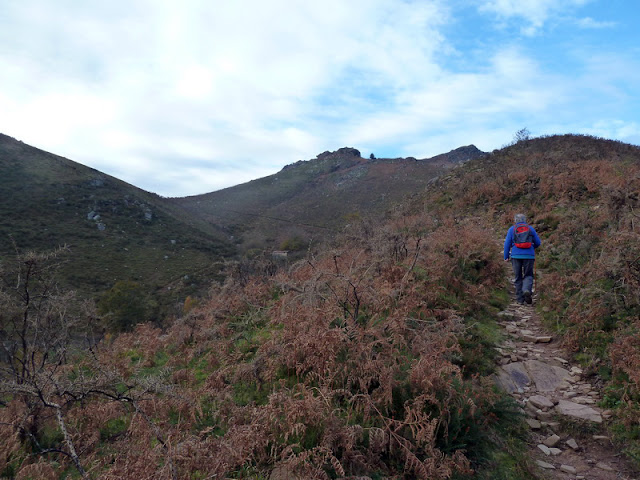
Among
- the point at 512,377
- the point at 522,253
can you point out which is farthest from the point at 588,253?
the point at 512,377

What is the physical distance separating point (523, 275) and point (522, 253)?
0.52m

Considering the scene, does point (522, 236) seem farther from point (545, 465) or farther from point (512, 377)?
point (545, 465)

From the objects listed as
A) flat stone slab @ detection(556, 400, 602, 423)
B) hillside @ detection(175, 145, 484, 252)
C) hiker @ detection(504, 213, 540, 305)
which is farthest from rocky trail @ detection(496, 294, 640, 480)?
hillside @ detection(175, 145, 484, 252)

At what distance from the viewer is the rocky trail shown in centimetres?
311

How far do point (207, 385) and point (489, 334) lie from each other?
420 centimetres

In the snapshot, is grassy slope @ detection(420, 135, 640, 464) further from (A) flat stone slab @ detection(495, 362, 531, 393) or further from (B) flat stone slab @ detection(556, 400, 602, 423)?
(A) flat stone slab @ detection(495, 362, 531, 393)

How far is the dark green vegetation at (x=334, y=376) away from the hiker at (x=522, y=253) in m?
0.31

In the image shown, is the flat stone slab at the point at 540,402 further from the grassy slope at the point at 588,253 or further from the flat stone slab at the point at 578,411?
the grassy slope at the point at 588,253

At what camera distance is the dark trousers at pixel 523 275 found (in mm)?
7005

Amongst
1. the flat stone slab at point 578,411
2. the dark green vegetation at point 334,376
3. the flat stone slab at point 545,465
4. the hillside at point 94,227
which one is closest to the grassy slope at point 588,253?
the dark green vegetation at point 334,376

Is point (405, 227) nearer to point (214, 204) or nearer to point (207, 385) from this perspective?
point (207, 385)

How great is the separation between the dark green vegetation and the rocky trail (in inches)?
8.2

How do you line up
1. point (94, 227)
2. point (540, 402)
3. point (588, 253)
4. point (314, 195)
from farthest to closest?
point (314, 195)
point (94, 227)
point (588, 253)
point (540, 402)

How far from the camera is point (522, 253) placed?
7.29m
